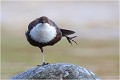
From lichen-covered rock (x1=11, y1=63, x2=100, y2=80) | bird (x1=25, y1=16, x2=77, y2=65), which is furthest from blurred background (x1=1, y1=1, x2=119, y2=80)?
lichen-covered rock (x1=11, y1=63, x2=100, y2=80)

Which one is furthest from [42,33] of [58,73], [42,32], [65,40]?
[65,40]

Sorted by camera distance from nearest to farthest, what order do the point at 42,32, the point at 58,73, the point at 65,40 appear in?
the point at 58,73, the point at 42,32, the point at 65,40

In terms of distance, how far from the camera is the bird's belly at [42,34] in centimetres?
1240

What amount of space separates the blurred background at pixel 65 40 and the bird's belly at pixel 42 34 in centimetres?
691

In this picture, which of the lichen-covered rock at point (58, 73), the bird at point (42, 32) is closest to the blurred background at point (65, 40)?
the bird at point (42, 32)

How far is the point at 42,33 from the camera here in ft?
40.6

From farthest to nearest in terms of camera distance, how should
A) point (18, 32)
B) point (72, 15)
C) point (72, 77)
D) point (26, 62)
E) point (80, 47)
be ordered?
point (72, 15) → point (18, 32) → point (80, 47) → point (26, 62) → point (72, 77)

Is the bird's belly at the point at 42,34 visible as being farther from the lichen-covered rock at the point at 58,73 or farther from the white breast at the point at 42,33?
the lichen-covered rock at the point at 58,73

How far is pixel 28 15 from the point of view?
3997 centimetres

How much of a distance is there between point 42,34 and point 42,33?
0.03 metres

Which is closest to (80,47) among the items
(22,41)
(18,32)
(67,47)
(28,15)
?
(67,47)

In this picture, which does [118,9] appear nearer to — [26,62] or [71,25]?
[71,25]

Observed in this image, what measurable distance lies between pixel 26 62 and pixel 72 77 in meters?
13.1

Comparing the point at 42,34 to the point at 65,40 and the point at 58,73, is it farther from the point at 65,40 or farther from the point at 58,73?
the point at 65,40
